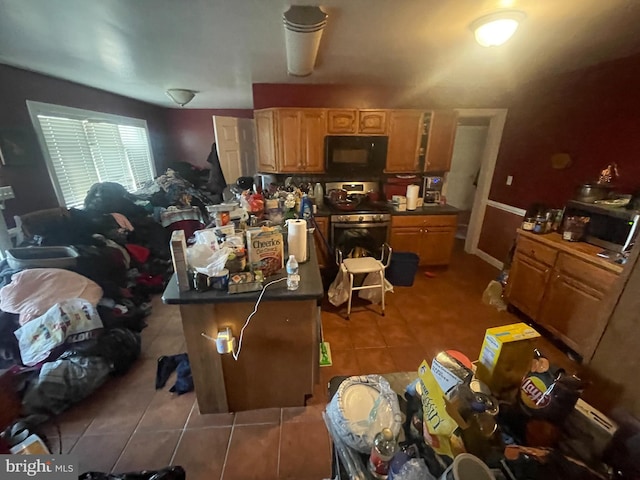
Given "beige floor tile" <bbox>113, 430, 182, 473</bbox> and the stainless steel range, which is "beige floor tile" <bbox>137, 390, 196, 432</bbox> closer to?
"beige floor tile" <bbox>113, 430, 182, 473</bbox>

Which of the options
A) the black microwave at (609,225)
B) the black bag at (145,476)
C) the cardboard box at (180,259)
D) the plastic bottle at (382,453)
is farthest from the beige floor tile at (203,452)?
the black microwave at (609,225)

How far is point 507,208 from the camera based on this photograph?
133 inches

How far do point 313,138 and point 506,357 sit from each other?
3.07 metres

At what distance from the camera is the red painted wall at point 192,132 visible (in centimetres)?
589

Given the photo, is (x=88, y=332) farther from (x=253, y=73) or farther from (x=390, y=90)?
(x=390, y=90)

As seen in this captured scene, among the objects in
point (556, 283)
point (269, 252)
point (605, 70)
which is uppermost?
point (605, 70)

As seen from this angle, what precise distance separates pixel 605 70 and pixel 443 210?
5.82 feet

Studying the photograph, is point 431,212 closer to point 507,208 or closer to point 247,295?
point 507,208

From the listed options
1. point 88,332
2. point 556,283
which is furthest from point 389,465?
Answer: point 556,283

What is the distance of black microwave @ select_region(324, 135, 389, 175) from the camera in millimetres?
3299

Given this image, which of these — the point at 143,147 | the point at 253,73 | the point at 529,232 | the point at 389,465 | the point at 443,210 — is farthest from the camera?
the point at 143,147

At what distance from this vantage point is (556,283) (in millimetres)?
2186

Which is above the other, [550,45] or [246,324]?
[550,45]

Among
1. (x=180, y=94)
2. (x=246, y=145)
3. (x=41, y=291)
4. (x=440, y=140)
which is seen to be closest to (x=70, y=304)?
(x=41, y=291)
